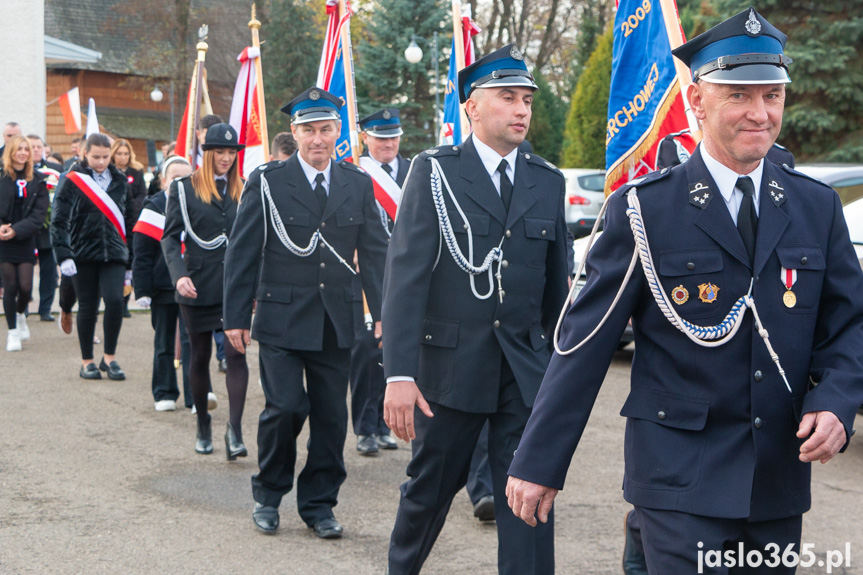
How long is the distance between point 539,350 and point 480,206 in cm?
62

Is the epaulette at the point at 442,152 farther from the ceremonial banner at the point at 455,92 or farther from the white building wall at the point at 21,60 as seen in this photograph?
the white building wall at the point at 21,60

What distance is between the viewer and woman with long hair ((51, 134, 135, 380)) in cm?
957

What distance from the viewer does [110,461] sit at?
Result: 6.89 metres

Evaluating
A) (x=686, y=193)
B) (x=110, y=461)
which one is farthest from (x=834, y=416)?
(x=110, y=461)

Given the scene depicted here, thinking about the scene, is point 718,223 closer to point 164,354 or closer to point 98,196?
point 164,354

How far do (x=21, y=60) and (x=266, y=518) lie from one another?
2304cm

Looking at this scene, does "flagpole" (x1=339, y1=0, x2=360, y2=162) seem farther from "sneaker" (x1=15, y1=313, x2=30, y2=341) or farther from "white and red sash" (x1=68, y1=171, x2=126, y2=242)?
"sneaker" (x1=15, y1=313, x2=30, y2=341)

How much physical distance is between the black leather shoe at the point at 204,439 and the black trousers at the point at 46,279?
22.5 feet

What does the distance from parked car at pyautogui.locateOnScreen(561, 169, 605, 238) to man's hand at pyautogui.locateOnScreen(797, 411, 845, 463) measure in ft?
55.8

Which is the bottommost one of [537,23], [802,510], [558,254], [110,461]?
[110,461]

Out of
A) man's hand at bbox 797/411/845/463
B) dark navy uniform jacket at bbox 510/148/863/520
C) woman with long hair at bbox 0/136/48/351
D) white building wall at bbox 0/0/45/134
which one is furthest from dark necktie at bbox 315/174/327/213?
white building wall at bbox 0/0/45/134

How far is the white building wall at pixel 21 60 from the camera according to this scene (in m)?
25.5

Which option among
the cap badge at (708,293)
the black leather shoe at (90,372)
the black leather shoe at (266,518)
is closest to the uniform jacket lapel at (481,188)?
the cap badge at (708,293)

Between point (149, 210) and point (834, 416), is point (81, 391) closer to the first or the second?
point (149, 210)
